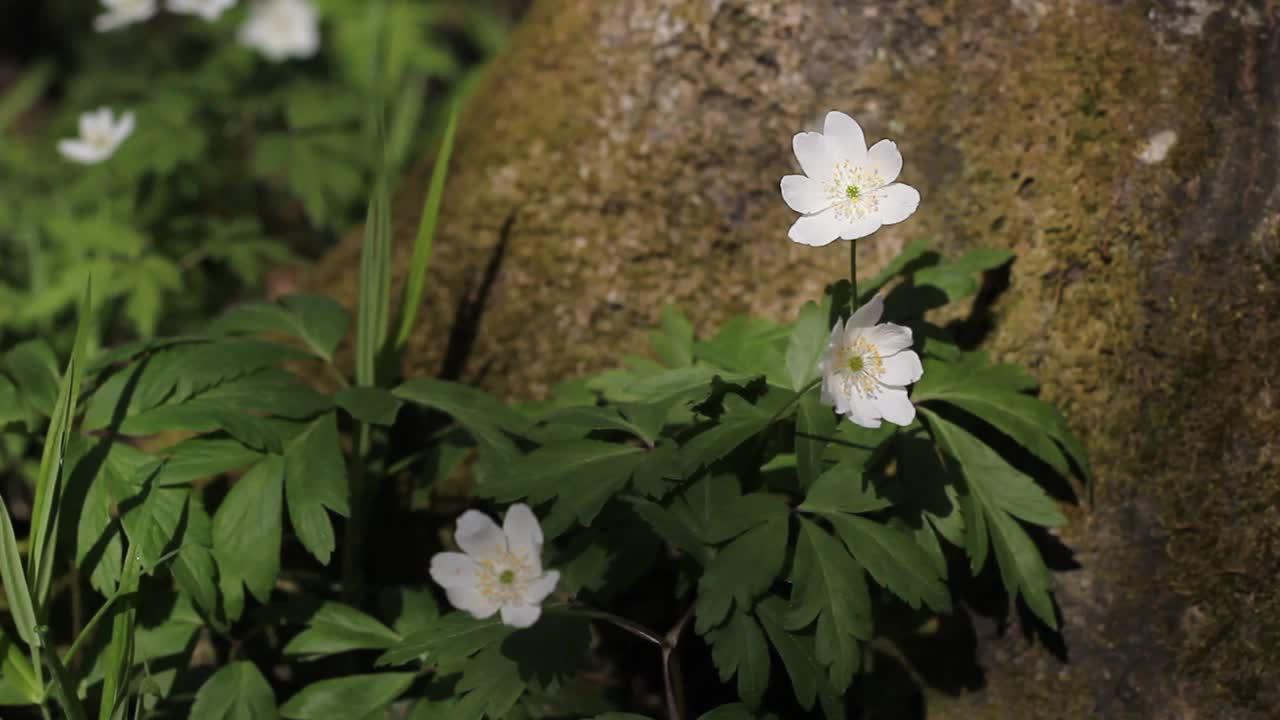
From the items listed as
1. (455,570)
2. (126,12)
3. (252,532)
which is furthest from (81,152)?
(455,570)

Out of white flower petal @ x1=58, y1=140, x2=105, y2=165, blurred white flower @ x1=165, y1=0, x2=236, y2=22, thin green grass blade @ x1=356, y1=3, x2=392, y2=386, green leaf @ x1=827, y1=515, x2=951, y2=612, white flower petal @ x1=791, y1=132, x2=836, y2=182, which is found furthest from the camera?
blurred white flower @ x1=165, y1=0, x2=236, y2=22

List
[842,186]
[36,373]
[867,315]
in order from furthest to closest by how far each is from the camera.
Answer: [36,373] < [842,186] < [867,315]

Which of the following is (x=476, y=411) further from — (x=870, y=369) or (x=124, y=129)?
(x=124, y=129)

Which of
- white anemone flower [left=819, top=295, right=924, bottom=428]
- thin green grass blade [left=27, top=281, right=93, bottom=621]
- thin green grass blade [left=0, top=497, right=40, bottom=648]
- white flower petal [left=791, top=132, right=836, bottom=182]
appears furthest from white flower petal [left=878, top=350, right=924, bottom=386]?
thin green grass blade [left=0, top=497, right=40, bottom=648]

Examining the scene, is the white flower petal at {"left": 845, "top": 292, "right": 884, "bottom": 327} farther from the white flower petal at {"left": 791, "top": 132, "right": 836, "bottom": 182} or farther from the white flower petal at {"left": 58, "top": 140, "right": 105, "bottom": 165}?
the white flower petal at {"left": 58, "top": 140, "right": 105, "bottom": 165}

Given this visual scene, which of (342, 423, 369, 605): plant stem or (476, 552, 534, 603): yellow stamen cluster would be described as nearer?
(476, 552, 534, 603): yellow stamen cluster

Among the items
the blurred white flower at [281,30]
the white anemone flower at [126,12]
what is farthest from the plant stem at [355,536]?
the blurred white flower at [281,30]
